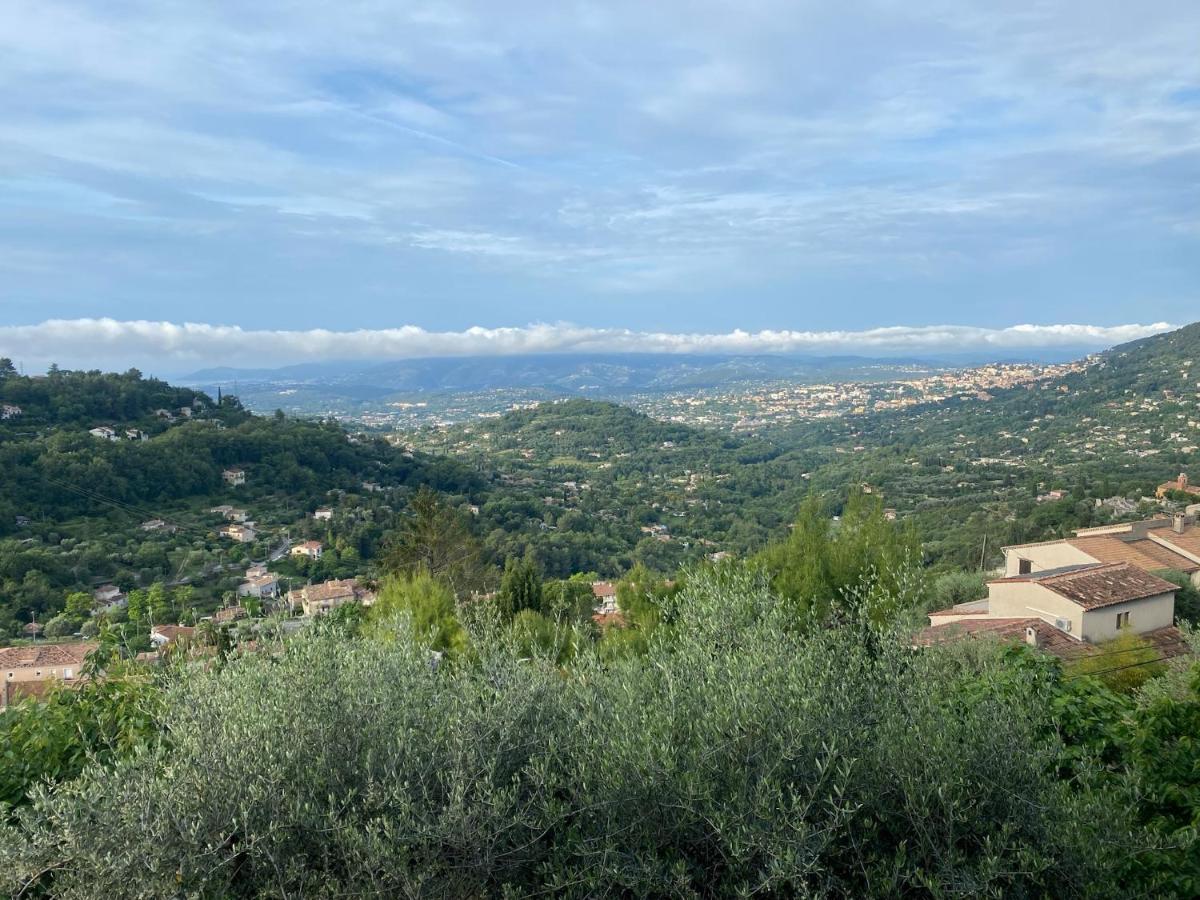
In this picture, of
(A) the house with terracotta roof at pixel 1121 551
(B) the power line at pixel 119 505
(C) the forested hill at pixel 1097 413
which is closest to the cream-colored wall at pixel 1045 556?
(A) the house with terracotta roof at pixel 1121 551

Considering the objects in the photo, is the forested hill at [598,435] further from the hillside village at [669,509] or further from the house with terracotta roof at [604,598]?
the house with terracotta roof at [604,598]

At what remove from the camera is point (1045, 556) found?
68.7 ft

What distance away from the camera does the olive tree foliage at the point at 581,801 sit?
8.72 feet

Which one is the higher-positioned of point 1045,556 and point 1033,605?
point 1033,605

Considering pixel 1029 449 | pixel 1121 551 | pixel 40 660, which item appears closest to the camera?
pixel 40 660

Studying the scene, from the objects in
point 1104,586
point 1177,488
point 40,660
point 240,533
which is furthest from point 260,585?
point 1177,488

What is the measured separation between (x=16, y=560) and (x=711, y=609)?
98.3 ft

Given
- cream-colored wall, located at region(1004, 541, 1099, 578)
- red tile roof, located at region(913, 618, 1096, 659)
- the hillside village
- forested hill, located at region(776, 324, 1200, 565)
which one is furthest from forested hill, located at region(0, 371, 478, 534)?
cream-colored wall, located at region(1004, 541, 1099, 578)

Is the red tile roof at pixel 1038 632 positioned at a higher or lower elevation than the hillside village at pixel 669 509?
higher

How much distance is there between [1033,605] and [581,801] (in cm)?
1503

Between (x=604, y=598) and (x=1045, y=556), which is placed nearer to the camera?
(x=1045, y=556)

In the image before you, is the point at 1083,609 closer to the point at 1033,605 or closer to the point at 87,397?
the point at 1033,605

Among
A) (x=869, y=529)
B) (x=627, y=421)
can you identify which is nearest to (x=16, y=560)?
(x=869, y=529)

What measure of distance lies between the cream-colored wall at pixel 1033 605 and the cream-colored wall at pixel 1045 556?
5209mm
